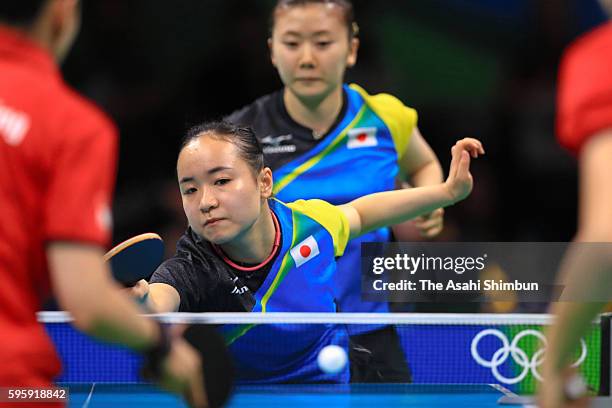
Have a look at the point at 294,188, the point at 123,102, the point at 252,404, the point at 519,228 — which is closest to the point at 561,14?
the point at 519,228

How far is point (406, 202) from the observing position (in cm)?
447

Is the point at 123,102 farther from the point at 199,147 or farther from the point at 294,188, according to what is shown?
the point at 199,147

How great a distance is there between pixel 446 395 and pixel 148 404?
1019mm

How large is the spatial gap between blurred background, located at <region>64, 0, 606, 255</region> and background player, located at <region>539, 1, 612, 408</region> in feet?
14.2

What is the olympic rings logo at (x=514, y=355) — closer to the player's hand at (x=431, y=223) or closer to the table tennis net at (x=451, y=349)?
the table tennis net at (x=451, y=349)

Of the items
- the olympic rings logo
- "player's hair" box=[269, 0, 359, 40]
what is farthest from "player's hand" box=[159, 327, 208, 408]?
"player's hair" box=[269, 0, 359, 40]

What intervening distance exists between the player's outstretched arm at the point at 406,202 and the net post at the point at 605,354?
70 centimetres

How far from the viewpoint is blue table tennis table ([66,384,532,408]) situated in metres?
3.75

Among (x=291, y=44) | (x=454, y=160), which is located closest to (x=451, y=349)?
(x=454, y=160)

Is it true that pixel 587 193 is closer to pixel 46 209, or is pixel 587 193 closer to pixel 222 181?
pixel 46 209

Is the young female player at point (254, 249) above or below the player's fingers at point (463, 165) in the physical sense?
below

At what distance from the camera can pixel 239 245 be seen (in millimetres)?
4137

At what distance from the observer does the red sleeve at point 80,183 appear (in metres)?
2.12

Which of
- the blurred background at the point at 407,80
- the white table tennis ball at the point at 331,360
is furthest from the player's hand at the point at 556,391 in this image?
the blurred background at the point at 407,80
